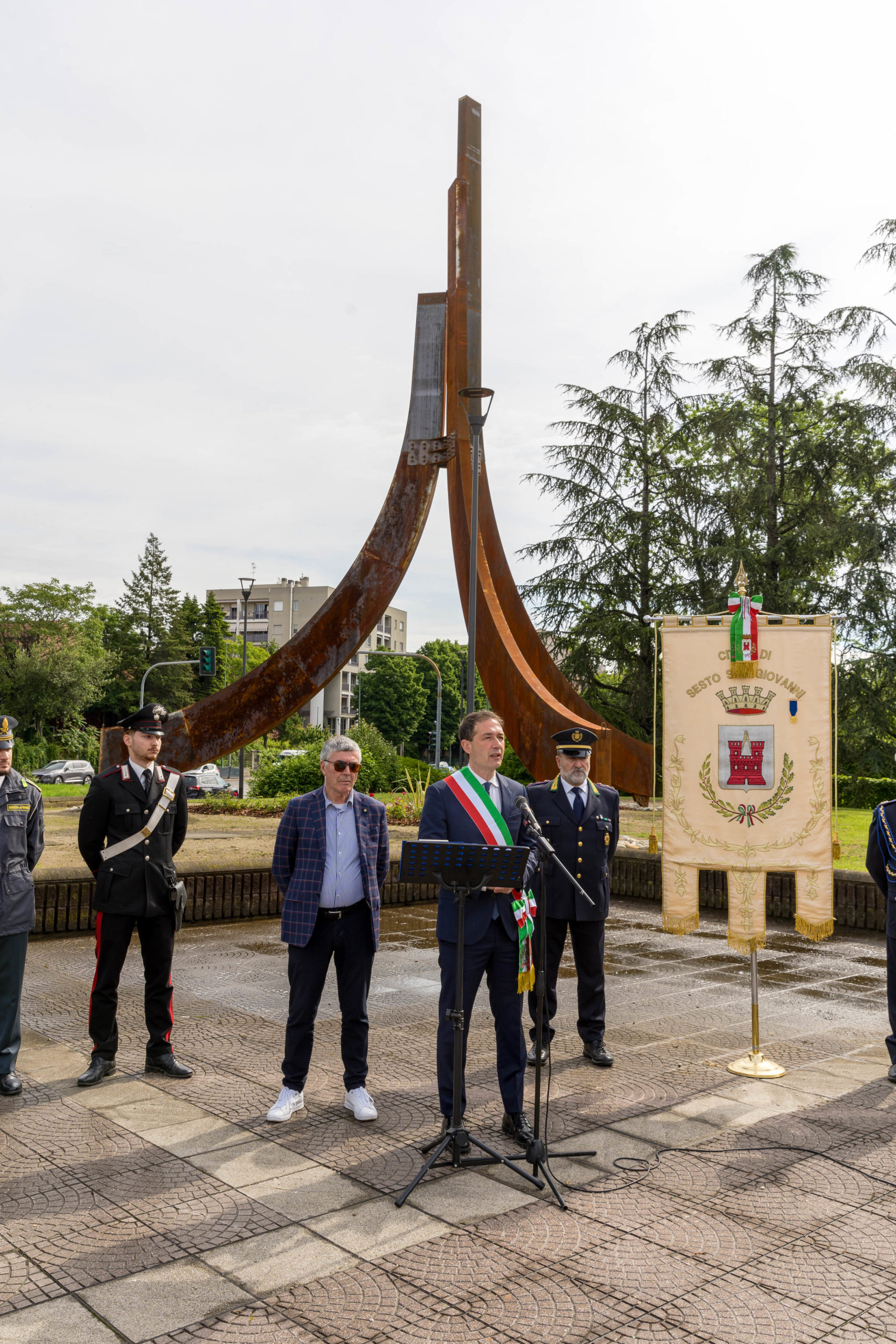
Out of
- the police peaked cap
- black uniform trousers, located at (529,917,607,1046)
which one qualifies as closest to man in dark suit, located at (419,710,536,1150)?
black uniform trousers, located at (529,917,607,1046)

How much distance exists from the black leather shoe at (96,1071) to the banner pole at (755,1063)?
3338 millimetres

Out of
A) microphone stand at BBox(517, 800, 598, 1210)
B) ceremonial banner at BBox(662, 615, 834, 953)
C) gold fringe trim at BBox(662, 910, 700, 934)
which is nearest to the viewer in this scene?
microphone stand at BBox(517, 800, 598, 1210)

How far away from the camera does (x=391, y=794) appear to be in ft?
68.6

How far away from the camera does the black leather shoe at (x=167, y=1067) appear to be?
5449mm

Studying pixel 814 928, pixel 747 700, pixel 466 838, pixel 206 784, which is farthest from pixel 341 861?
pixel 206 784

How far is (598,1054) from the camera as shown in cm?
582

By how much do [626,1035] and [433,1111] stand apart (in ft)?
6.24

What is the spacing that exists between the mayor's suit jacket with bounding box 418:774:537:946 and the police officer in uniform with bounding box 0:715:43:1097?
2196 millimetres

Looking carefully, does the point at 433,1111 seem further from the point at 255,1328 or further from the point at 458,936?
the point at 255,1328

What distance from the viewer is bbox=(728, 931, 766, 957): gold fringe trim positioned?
6.07 metres

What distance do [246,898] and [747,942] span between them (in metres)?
6.25

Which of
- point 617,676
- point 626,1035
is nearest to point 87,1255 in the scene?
point 626,1035

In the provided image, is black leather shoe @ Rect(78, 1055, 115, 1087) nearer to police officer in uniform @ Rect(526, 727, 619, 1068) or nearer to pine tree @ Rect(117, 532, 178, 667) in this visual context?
police officer in uniform @ Rect(526, 727, 619, 1068)

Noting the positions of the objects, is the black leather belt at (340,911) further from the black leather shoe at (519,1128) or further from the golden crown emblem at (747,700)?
the golden crown emblem at (747,700)
